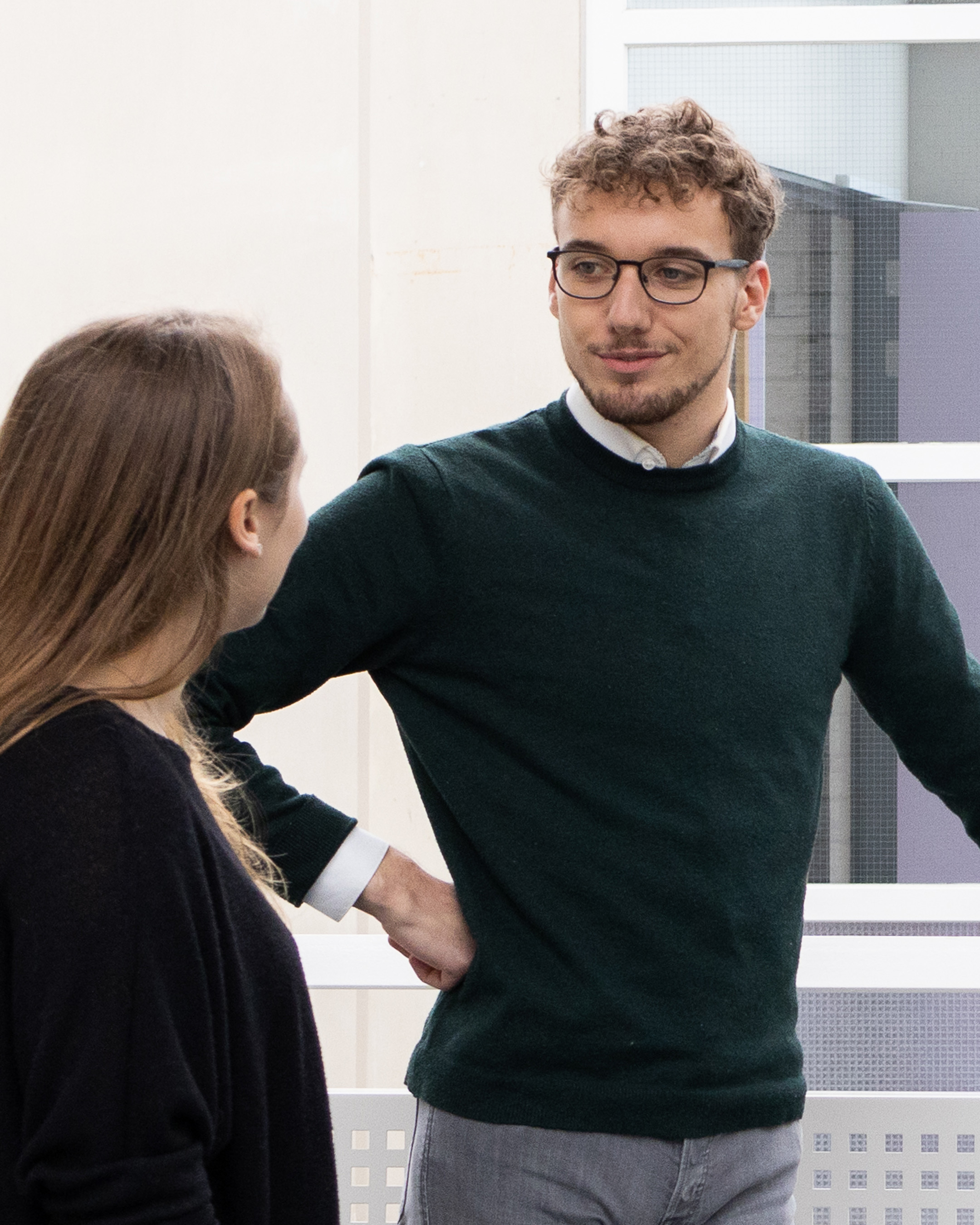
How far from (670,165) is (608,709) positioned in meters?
0.53

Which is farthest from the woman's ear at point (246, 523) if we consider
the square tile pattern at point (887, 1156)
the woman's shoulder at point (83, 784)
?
the square tile pattern at point (887, 1156)

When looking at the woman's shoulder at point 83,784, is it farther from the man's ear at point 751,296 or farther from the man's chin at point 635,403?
the man's ear at point 751,296

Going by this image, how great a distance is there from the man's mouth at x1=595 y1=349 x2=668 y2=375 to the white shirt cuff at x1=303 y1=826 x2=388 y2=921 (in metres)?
0.51

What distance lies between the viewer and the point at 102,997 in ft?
2.68

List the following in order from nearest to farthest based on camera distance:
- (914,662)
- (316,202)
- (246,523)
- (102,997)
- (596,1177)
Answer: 1. (102,997)
2. (246,523)
3. (596,1177)
4. (914,662)
5. (316,202)

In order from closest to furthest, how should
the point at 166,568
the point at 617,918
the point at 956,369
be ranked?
the point at 166,568 → the point at 617,918 → the point at 956,369

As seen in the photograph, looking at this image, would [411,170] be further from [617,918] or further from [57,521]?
[57,521]

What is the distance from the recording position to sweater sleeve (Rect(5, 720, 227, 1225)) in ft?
2.67

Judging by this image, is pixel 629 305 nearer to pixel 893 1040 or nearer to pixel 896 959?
pixel 896 959

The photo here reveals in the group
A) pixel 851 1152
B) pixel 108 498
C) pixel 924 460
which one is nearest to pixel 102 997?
pixel 108 498

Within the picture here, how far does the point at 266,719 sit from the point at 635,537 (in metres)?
1.22

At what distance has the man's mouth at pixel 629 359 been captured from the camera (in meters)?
1.40

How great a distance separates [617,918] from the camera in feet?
4.25

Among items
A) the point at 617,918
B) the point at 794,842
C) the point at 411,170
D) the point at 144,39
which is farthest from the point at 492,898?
the point at 144,39
